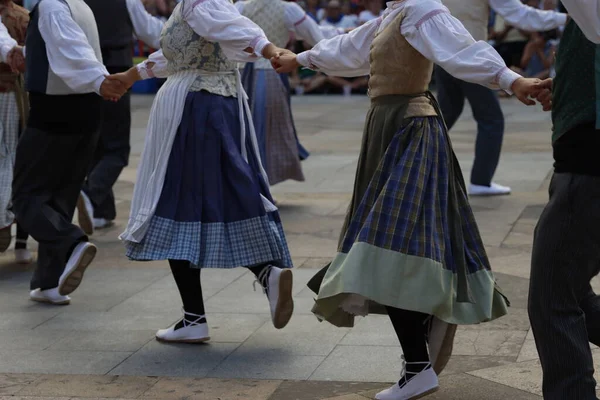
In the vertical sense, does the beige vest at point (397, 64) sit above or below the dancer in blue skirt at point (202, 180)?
above

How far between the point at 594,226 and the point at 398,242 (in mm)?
778

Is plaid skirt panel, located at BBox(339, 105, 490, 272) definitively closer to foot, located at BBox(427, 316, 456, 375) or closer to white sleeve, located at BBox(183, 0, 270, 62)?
foot, located at BBox(427, 316, 456, 375)

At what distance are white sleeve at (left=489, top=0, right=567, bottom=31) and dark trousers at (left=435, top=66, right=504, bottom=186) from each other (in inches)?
28.4

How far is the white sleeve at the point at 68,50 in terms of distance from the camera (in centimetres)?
539

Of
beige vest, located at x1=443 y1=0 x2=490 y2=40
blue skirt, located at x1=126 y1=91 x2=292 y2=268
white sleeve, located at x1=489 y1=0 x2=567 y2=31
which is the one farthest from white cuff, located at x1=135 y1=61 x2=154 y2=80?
white sleeve, located at x1=489 y1=0 x2=567 y2=31

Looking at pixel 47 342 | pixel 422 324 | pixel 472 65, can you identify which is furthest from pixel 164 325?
pixel 472 65

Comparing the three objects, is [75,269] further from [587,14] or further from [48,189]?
[587,14]

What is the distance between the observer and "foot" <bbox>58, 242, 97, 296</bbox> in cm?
562

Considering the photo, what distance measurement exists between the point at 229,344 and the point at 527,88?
2012 mm

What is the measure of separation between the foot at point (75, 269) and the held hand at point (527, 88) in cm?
263

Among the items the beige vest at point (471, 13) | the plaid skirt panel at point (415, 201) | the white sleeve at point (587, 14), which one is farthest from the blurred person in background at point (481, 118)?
the white sleeve at point (587, 14)

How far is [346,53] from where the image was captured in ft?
14.6

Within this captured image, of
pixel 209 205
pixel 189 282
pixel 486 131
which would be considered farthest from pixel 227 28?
pixel 486 131

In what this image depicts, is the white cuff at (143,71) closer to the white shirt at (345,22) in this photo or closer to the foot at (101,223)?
the foot at (101,223)
